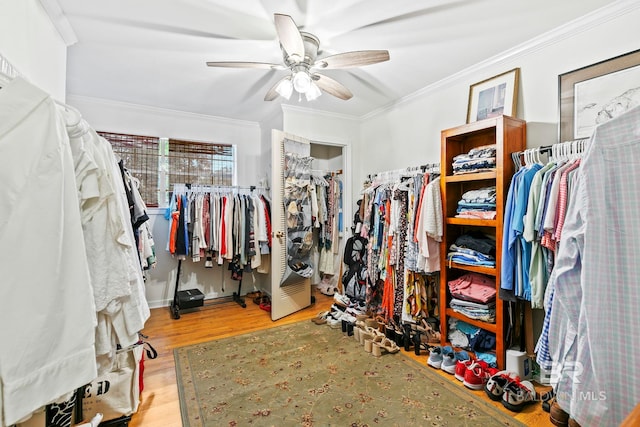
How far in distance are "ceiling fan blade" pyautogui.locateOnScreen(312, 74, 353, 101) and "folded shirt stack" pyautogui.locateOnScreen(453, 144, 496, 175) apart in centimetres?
111

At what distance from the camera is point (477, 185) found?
8.64ft

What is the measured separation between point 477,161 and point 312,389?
84.4 inches

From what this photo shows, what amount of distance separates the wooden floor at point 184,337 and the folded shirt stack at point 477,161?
1629mm

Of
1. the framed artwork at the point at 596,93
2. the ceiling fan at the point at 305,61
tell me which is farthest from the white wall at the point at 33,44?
the framed artwork at the point at 596,93

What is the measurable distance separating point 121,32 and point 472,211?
3.06 metres

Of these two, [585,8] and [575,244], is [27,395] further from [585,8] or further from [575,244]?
[585,8]

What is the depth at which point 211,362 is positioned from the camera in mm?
2367

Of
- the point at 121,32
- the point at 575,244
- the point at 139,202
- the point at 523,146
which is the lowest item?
the point at 575,244

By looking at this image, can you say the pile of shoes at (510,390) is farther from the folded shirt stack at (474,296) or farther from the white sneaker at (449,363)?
the folded shirt stack at (474,296)

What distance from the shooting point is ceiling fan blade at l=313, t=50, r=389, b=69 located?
6.27 ft

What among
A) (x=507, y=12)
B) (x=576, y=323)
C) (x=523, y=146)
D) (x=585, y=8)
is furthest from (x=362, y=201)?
(x=576, y=323)

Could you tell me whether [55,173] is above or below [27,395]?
above
